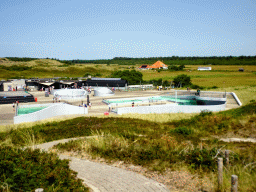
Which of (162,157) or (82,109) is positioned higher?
(162,157)

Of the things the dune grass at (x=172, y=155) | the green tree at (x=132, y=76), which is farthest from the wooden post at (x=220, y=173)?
the green tree at (x=132, y=76)

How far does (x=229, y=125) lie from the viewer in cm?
1719

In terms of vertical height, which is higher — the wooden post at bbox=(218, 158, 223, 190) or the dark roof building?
the wooden post at bbox=(218, 158, 223, 190)

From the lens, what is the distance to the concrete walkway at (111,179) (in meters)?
7.38

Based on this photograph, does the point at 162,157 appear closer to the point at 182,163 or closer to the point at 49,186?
the point at 182,163

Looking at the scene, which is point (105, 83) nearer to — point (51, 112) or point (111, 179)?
point (51, 112)

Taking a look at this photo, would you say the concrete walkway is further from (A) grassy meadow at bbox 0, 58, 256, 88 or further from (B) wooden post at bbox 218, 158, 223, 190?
(A) grassy meadow at bbox 0, 58, 256, 88

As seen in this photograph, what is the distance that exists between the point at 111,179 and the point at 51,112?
22.4 m

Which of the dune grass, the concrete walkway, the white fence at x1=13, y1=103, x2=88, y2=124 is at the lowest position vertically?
the white fence at x1=13, y1=103, x2=88, y2=124

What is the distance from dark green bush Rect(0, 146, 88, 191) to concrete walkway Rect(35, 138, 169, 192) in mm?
580

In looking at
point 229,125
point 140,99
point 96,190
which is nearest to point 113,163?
point 96,190

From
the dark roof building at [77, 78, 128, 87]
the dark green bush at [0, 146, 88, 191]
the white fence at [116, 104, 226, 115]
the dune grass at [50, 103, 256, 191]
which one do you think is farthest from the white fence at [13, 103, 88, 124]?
the dark roof building at [77, 78, 128, 87]

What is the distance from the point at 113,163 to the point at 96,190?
7.54 feet

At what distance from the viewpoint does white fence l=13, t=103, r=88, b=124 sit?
1011 inches
